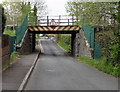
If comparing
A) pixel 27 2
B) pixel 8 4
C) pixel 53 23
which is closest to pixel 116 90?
pixel 53 23

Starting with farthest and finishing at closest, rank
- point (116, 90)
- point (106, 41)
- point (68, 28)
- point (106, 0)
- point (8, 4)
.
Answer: point (8, 4), point (68, 28), point (106, 41), point (106, 0), point (116, 90)

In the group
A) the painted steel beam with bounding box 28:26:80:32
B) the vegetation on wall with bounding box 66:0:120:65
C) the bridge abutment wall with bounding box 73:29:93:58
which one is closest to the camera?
the vegetation on wall with bounding box 66:0:120:65

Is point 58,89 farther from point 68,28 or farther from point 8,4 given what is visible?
point 8,4

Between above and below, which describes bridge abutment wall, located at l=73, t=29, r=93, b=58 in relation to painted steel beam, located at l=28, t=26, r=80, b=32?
below

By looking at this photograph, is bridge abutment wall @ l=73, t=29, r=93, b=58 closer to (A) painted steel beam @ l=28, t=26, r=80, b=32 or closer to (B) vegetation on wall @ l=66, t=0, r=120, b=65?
(A) painted steel beam @ l=28, t=26, r=80, b=32

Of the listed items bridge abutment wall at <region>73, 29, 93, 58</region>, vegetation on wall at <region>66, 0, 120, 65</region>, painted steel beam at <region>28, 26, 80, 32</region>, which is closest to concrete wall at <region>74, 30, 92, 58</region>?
bridge abutment wall at <region>73, 29, 93, 58</region>

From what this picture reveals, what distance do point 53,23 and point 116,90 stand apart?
27.8 m

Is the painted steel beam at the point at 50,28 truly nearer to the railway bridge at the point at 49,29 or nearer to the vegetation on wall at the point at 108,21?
the railway bridge at the point at 49,29

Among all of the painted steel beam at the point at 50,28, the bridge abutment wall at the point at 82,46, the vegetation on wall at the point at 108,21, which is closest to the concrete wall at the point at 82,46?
the bridge abutment wall at the point at 82,46

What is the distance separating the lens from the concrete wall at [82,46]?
26970 mm

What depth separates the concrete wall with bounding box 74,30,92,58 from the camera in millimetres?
26970

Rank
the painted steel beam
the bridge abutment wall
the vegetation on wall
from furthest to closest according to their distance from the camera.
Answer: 1. the painted steel beam
2. the bridge abutment wall
3. the vegetation on wall

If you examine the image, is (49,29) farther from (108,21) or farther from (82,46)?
(108,21)

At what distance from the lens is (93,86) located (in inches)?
406
